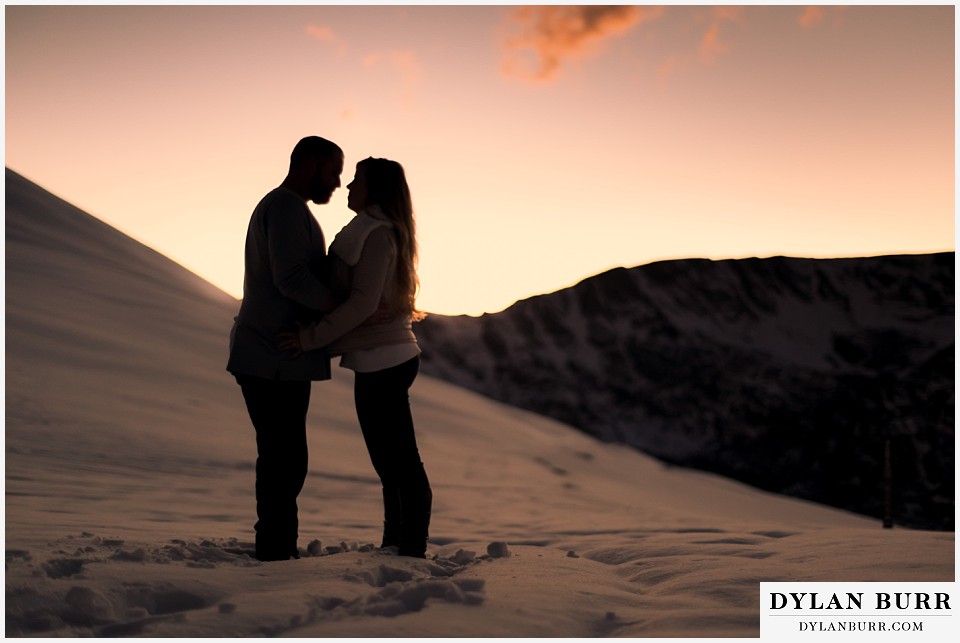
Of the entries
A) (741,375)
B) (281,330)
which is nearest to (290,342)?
(281,330)

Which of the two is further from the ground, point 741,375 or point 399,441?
point 741,375

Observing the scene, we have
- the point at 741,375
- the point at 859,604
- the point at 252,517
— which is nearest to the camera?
the point at 859,604

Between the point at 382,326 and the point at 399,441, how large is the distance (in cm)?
38

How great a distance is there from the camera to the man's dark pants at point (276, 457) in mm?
2807

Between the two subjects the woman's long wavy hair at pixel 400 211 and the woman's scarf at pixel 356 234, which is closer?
the woman's scarf at pixel 356 234

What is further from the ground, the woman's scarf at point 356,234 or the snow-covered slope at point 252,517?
the woman's scarf at point 356,234

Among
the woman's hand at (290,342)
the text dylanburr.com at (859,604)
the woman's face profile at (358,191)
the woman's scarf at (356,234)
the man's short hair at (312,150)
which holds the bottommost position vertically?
the text dylanburr.com at (859,604)

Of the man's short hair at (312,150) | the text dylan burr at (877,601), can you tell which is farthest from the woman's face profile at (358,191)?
the text dylan burr at (877,601)

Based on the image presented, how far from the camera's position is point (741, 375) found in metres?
55.4

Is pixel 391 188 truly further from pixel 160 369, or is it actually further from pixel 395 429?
pixel 160 369

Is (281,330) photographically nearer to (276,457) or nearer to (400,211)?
(276,457)

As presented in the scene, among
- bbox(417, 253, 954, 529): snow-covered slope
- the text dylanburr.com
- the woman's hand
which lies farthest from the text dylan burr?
bbox(417, 253, 954, 529): snow-covered slope

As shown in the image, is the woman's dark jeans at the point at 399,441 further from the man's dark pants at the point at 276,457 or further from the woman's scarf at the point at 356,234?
the woman's scarf at the point at 356,234

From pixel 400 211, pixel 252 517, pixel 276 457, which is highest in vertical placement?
pixel 400 211
